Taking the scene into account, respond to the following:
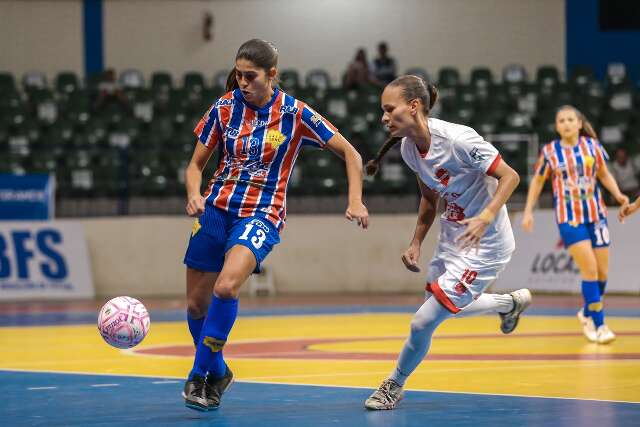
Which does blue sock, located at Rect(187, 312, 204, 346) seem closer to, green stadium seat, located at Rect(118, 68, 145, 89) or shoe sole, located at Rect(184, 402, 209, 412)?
shoe sole, located at Rect(184, 402, 209, 412)

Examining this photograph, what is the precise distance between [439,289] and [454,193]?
0.59 m

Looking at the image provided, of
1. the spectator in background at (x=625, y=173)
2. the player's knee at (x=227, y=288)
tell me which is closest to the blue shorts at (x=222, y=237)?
the player's knee at (x=227, y=288)

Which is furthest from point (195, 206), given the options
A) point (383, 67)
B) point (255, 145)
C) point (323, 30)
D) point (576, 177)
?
point (323, 30)

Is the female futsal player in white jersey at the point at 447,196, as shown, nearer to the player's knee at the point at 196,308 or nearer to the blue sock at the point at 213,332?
the blue sock at the point at 213,332


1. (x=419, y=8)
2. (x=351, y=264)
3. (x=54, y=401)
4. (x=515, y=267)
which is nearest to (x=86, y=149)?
(x=351, y=264)

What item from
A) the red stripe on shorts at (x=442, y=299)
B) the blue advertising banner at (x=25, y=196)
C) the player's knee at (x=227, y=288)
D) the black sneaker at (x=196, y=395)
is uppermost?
the player's knee at (x=227, y=288)

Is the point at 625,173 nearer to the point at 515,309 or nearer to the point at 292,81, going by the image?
the point at 292,81

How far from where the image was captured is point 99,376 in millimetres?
9664

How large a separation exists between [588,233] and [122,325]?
5940mm

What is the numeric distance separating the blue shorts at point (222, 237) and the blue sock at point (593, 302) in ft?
17.3

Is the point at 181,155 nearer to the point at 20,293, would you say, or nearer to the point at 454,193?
the point at 20,293

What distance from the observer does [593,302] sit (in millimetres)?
12117

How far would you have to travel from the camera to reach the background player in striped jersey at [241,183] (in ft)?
24.3

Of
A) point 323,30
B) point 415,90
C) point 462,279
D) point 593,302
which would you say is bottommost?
point 593,302
